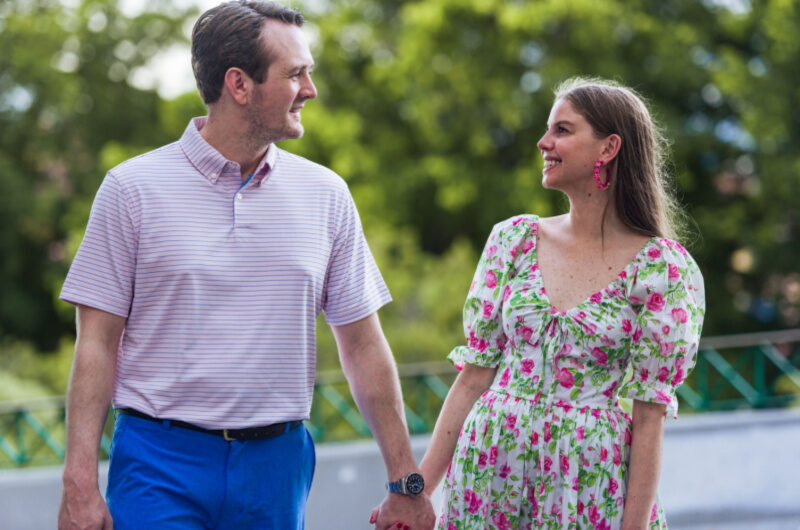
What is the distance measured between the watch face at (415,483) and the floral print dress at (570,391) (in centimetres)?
9

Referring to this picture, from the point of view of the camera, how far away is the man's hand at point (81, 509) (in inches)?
101

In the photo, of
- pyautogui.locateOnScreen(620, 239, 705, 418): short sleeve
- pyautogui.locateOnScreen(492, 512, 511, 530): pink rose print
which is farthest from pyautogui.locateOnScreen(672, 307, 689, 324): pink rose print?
pyautogui.locateOnScreen(492, 512, 511, 530): pink rose print

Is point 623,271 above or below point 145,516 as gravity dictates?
above

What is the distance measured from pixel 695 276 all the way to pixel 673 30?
15.7 metres

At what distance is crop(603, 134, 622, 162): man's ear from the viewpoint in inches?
116

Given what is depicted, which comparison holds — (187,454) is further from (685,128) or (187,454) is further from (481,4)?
(685,128)

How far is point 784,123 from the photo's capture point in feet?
52.2

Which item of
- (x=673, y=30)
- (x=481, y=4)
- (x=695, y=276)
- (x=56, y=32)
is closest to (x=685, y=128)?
(x=673, y=30)

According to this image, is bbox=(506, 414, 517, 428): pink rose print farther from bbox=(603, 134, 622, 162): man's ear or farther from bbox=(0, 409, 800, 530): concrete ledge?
bbox=(0, 409, 800, 530): concrete ledge

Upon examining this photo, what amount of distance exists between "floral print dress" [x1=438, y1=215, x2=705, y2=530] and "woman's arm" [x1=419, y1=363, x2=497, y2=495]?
4 cm

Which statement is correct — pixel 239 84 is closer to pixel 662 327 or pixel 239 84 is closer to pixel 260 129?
pixel 260 129

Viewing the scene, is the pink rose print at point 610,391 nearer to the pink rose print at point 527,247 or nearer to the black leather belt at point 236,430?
the pink rose print at point 527,247

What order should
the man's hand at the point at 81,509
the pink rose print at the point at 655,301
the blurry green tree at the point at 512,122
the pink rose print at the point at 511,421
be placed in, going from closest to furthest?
1. the man's hand at the point at 81,509
2. the pink rose print at the point at 655,301
3. the pink rose print at the point at 511,421
4. the blurry green tree at the point at 512,122

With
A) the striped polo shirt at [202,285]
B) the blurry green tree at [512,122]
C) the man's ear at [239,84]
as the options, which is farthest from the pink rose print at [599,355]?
the blurry green tree at [512,122]
